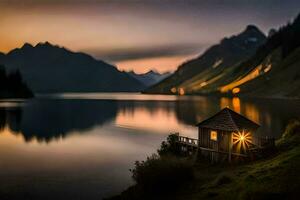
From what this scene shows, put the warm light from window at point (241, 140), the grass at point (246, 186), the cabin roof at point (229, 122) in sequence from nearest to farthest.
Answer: the grass at point (246, 186)
the warm light from window at point (241, 140)
the cabin roof at point (229, 122)

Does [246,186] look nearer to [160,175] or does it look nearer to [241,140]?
[160,175]

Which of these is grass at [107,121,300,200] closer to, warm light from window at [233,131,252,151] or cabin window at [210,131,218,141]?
warm light from window at [233,131,252,151]

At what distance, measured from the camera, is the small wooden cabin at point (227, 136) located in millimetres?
35500

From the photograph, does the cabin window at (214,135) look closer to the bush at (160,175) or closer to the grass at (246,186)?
the grass at (246,186)

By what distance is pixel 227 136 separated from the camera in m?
36.2

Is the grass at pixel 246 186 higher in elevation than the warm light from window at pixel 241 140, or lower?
lower

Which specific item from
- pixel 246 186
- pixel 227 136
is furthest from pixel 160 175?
pixel 227 136

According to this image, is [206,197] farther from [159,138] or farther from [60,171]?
[159,138]

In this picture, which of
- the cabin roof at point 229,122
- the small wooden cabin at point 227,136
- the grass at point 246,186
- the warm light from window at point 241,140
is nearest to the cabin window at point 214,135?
the small wooden cabin at point 227,136

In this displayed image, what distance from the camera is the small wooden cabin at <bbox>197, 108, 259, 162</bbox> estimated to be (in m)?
35.5

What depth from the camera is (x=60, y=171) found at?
40250 mm

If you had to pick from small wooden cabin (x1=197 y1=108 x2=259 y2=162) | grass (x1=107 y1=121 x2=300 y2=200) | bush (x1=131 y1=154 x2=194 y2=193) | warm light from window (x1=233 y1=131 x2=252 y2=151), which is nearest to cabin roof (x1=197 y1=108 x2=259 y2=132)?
small wooden cabin (x1=197 y1=108 x2=259 y2=162)

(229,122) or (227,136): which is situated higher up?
(229,122)

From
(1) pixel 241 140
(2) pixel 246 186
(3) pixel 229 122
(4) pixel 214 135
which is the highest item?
(3) pixel 229 122
